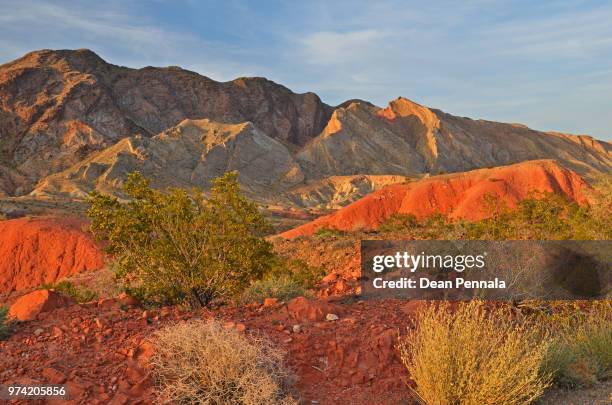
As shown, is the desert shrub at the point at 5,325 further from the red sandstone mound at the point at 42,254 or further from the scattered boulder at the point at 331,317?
the red sandstone mound at the point at 42,254

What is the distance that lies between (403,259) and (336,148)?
80111mm

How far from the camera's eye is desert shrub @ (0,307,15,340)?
6.04m

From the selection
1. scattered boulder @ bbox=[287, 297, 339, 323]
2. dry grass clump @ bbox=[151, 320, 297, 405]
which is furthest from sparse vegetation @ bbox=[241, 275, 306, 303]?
dry grass clump @ bbox=[151, 320, 297, 405]

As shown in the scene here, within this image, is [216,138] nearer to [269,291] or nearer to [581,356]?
[269,291]

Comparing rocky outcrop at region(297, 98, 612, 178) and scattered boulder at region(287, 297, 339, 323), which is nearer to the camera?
scattered boulder at region(287, 297, 339, 323)

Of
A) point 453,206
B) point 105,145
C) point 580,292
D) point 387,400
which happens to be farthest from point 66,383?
point 105,145

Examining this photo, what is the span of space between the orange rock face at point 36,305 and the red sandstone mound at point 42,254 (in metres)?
22.9

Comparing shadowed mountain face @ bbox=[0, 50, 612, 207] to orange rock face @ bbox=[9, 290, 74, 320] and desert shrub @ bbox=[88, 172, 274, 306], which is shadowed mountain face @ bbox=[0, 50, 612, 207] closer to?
desert shrub @ bbox=[88, 172, 274, 306]

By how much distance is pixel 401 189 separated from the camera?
143 feet

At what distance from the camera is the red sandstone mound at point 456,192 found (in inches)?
1576

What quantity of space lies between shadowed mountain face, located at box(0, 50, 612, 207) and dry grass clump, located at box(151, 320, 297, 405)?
62.3 m

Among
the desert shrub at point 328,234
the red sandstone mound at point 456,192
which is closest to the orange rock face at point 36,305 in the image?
the desert shrub at point 328,234

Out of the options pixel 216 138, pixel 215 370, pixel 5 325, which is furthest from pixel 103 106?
pixel 215 370

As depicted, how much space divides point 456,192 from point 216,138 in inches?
1905
